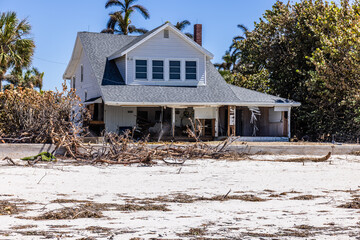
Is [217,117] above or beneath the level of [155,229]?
above

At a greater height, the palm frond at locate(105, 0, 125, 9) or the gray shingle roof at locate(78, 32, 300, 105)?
the palm frond at locate(105, 0, 125, 9)

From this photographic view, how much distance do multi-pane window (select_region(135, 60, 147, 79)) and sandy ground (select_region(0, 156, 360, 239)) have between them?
12.5 meters

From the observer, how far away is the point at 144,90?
26.7m

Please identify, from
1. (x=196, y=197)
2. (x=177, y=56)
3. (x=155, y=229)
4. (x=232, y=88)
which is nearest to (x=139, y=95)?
(x=177, y=56)

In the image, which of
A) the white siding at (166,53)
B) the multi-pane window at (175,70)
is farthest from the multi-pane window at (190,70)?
the multi-pane window at (175,70)

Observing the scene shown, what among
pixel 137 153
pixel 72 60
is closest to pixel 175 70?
pixel 72 60

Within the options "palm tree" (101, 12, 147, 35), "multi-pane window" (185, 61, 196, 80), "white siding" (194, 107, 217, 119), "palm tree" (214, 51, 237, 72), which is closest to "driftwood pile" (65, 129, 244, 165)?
"white siding" (194, 107, 217, 119)

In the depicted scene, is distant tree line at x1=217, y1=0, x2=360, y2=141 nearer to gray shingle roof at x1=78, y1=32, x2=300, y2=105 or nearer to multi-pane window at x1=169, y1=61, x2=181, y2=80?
gray shingle roof at x1=78, y1=32, x2=300, y2=105

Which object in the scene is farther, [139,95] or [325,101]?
[325,101]

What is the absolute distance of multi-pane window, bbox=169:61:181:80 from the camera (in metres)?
27.9

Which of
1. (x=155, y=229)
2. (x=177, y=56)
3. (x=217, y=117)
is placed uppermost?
(x=177, y=56)

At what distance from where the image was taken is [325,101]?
29.2 meters

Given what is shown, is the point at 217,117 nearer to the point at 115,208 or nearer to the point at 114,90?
the point at 114,90

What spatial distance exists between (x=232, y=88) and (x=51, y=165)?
1633cm
